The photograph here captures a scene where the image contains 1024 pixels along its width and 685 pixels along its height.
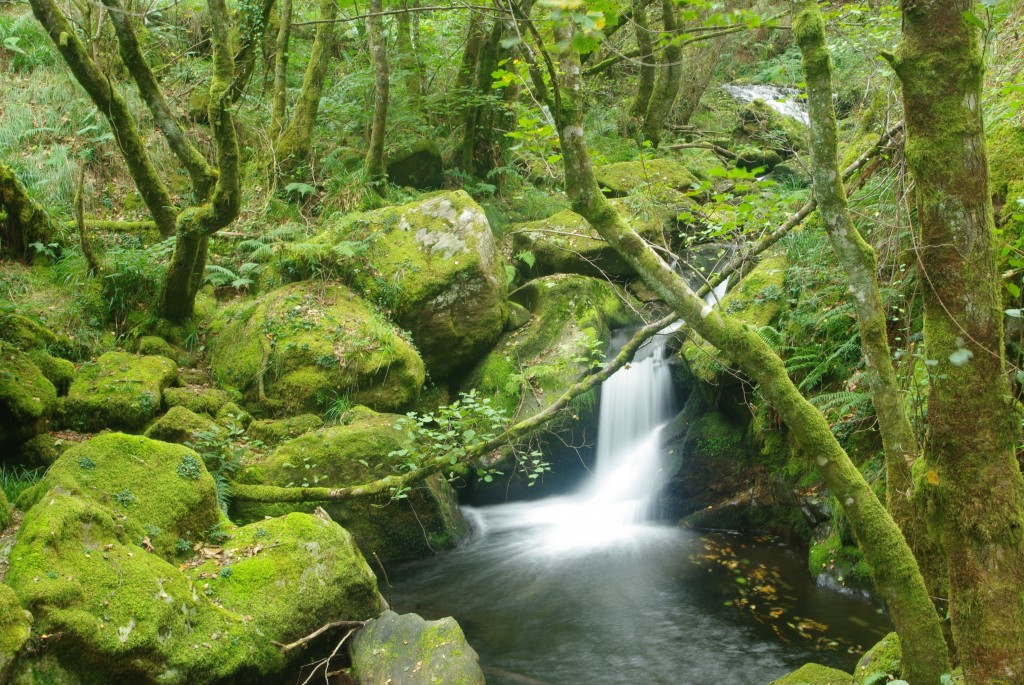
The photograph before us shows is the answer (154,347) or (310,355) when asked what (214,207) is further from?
(154,347)

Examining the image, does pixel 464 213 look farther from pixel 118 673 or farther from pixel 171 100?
pixel 118 673

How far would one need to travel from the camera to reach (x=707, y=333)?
3.30 meters

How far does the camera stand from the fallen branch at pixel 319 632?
186 inches

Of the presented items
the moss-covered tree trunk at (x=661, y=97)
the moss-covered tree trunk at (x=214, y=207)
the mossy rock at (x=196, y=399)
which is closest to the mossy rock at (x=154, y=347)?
the moss-covered tree trunk at (x=214, y=207)

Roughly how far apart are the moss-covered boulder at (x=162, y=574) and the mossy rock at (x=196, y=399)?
1849 mm

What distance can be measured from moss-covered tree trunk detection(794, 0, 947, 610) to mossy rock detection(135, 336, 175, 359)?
7604 mm

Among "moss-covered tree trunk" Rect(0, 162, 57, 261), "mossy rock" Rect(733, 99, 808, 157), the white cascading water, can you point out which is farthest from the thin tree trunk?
"mossy rock" Rect(733, 99, 808, 157)

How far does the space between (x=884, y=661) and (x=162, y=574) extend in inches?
169

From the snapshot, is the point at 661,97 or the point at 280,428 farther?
the point at 661,97

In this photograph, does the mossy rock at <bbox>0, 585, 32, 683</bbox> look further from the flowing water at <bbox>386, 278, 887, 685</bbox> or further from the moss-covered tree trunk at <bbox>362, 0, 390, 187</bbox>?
the moss-covered tree trunk at <bbox>362, 0, 390, 187</bbox>

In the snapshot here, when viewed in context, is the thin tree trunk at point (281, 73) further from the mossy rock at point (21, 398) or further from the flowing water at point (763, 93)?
the flowing water at point (763, 93)

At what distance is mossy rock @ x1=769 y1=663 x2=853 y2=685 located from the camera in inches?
159

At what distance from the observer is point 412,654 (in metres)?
4.81

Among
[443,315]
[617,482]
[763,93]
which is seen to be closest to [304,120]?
[443,315]
